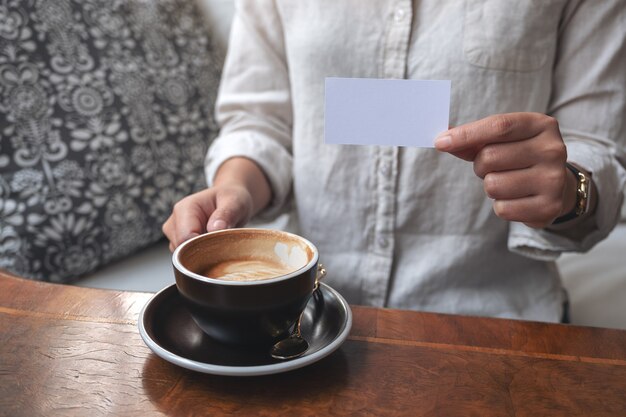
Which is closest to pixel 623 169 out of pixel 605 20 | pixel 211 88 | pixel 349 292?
pixel 605 20

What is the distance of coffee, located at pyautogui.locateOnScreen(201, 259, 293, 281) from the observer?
48cm

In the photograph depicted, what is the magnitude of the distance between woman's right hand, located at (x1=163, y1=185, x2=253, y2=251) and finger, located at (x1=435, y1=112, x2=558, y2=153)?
24 cm

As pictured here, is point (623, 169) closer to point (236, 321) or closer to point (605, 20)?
point (605, 20)

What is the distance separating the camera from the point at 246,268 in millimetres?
491

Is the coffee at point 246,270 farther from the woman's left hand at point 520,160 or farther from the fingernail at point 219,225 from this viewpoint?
the woman's left hand at point 520,160

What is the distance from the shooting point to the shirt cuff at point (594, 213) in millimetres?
673

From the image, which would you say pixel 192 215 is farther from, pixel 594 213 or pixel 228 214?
pixel 594 213

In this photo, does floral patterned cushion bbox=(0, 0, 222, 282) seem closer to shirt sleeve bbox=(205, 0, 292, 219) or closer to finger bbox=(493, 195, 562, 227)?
shirt sleeve bbox=(205, 0, 292, 219)

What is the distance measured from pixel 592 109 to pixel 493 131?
0.33m

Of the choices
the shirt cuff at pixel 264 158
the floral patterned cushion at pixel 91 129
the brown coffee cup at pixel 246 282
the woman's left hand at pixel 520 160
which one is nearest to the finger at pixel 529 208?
the woman's left hand at pixel 520 160

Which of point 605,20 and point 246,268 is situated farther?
point 605,20

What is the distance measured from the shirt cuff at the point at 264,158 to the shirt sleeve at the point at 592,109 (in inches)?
13.2

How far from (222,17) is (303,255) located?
102 cm

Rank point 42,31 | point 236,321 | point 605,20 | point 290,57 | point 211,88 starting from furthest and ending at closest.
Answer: point 211,88, point 42,31, point 290,57, point 605,20, point 236,321
